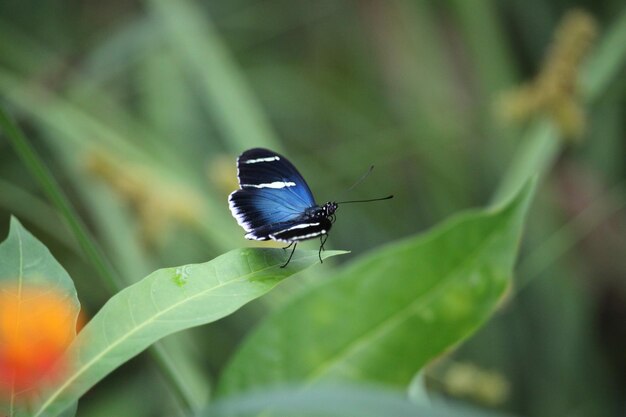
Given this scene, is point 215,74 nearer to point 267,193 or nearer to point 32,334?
point 267,193

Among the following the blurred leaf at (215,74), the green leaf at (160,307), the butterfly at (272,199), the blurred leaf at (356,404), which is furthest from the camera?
the blurred leaf at (215,74)

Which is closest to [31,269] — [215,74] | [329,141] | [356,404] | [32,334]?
[32,334]

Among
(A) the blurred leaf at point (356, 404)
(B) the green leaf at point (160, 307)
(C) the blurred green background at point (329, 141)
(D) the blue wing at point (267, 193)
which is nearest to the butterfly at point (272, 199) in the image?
(D) the blue wing at point (267, 193)

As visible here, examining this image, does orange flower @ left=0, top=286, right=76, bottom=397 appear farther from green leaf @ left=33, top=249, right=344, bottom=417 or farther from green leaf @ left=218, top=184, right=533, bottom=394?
green leaf @ left=218, top=184, right=533, bottom=394

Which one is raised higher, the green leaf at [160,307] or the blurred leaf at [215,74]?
the blurred leaf at [215,74]

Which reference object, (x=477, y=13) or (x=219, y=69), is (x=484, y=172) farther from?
(x=219, y=69)

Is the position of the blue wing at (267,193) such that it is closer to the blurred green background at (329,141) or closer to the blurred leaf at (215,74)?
the blurred green background at (329,141)

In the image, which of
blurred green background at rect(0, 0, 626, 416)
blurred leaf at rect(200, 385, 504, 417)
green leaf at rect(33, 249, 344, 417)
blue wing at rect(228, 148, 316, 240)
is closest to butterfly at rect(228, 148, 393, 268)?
blue wing at rect(228, 148, 316, 240)
